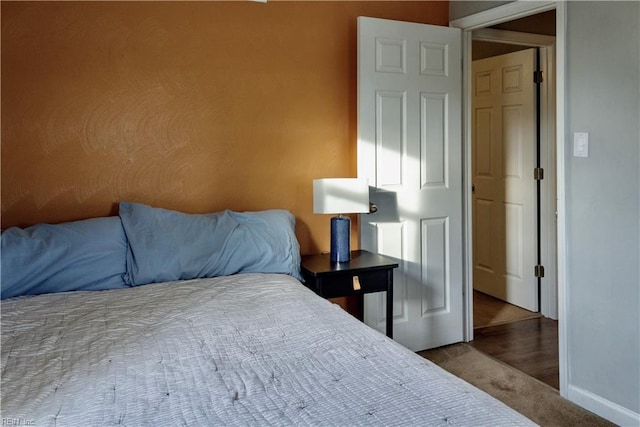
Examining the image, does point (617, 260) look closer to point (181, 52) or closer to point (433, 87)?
point (433, 87)

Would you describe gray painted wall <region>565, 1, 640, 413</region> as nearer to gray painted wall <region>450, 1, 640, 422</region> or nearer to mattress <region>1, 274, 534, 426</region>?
gray painted wall <region>450, 1, 640, 422</region>

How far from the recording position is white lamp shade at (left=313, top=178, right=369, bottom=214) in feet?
9.93

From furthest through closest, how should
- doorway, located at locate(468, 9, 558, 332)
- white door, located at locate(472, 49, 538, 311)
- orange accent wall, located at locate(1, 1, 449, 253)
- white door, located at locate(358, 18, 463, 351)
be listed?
1. white door, located at locate(472, 49, 538, 311)
2. doorway, located at locate(468, 9, 558, 332)
3. white door, located at locate(358, 18, 463, 351)
4. orange accent wall, located at locate(1, 1, 449, 253)

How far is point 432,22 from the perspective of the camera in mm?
3641

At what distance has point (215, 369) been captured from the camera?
62.3 inches

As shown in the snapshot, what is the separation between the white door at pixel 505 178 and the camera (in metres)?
4.34

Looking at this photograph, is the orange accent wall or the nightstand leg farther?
the nightstand leg

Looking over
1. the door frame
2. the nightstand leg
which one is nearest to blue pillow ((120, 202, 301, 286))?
the nightstand leg

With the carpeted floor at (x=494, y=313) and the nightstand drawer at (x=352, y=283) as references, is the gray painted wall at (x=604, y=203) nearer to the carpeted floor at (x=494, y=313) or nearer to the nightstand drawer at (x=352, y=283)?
the nightstand drawer at (x=352, y=283)

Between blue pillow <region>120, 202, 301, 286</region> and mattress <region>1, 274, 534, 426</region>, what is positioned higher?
blue pillow <region>120, 202, 301, 286</region>

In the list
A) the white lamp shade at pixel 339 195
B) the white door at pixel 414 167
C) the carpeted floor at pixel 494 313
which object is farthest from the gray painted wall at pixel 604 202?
the carpeted floor at pixel 494 313

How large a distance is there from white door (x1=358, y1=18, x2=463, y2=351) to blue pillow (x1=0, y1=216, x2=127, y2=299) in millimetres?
1402

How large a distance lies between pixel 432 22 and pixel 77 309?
268 centimetres

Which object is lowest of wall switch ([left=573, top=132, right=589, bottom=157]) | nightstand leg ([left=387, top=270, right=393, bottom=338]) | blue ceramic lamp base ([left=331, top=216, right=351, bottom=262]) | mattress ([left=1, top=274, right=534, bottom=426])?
nightstand leg ([left=387, top=270, right=393, bottom=338])
